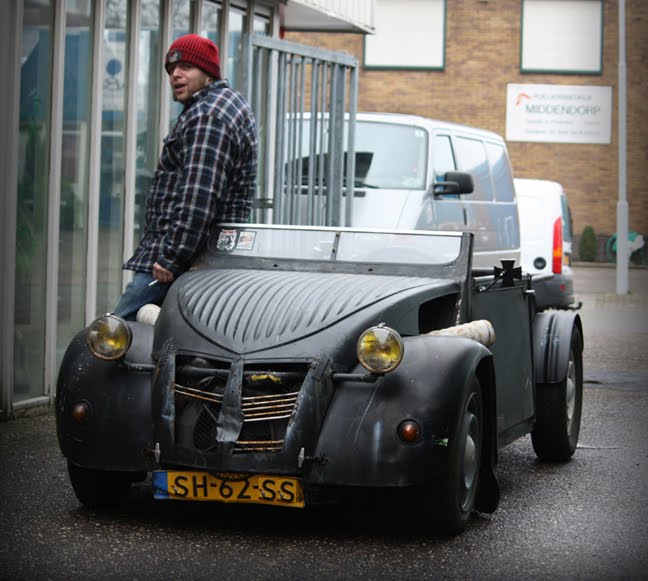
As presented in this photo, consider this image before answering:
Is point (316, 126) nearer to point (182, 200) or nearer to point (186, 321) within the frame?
point (182, 200)

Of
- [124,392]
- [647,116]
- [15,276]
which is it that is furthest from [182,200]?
[647,116]

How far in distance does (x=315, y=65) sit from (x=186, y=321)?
5.53 metres

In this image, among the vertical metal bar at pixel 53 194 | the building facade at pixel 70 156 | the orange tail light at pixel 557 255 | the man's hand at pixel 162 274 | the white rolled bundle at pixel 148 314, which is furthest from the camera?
the orange tail light at pixel 557 255

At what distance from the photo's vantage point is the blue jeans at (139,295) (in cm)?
629

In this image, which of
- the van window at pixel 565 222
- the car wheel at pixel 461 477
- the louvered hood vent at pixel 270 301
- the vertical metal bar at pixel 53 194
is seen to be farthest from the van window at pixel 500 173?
the car wheel at pixel 461 477

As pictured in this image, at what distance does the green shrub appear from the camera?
120 ft

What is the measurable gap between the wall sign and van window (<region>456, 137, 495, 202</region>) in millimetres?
23889

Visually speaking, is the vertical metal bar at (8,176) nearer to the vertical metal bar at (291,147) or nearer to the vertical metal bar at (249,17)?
the vertical metal bar at (291,147)

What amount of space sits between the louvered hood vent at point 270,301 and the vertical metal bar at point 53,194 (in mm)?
2875

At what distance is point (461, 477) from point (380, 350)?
66 centimetres

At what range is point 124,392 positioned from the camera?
535 centimetres

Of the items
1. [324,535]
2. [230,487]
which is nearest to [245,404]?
[230,487]

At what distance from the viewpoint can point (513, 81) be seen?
122 feet

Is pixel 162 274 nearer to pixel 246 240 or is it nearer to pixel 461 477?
pixel 246 240
